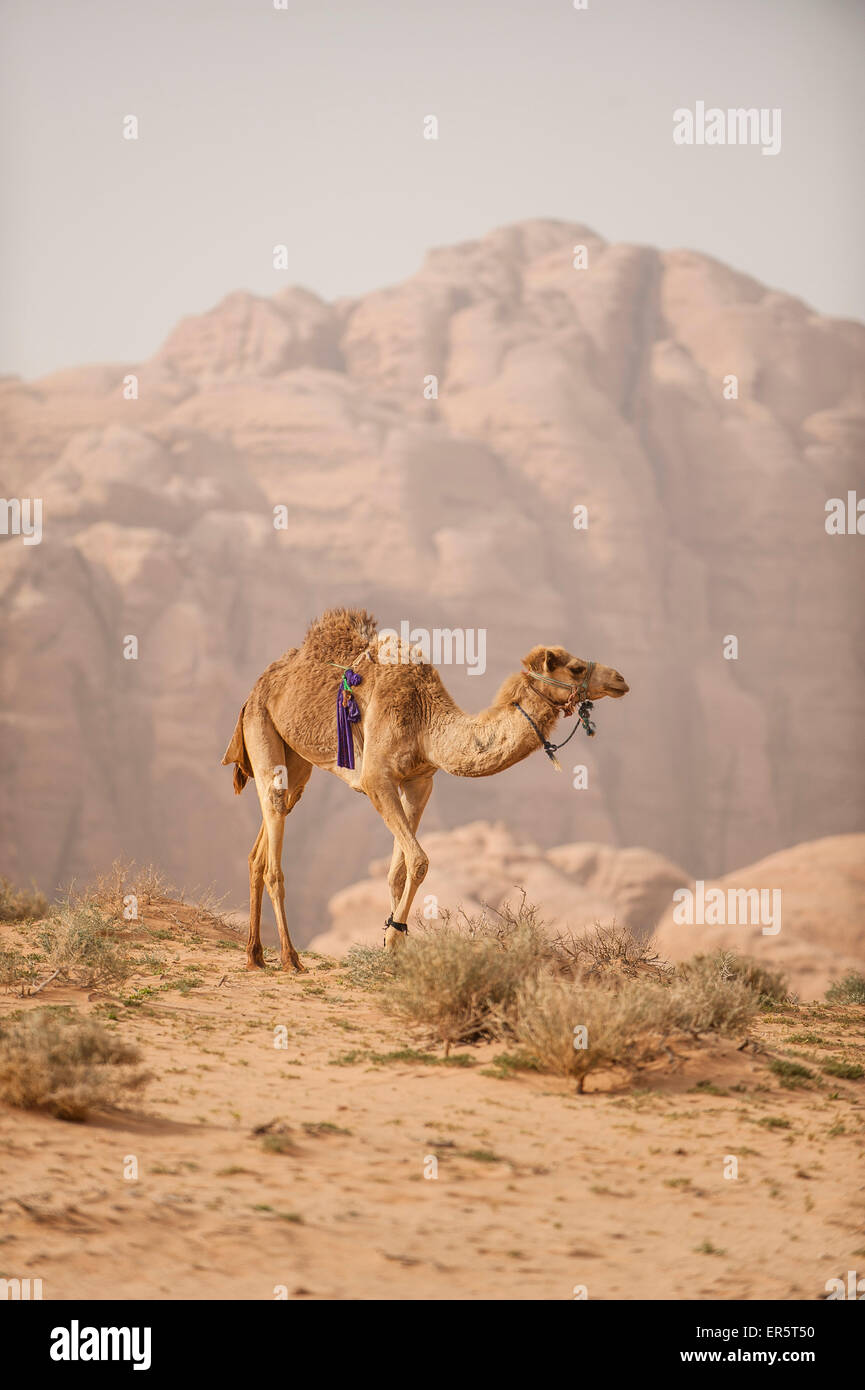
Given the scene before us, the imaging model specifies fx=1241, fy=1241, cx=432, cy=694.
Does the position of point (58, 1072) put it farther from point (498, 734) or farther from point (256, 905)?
point (256, 905)

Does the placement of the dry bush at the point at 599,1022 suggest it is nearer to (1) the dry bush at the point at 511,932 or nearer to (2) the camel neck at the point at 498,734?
(1) the dry bush at the point at 511,932

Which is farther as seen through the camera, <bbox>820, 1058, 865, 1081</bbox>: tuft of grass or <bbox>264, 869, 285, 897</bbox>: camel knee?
<bbox>264, 869, 285, 897</bbox>: camel knee

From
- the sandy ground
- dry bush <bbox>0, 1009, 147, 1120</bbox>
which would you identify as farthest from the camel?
dry bush <bbox>0, 1009, 147, 1120</bbox>

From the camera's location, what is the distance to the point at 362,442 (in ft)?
160

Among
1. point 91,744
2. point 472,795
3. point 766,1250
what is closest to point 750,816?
point 472,795

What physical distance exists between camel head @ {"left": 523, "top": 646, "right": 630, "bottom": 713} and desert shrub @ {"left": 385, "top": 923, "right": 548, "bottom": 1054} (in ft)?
7.31

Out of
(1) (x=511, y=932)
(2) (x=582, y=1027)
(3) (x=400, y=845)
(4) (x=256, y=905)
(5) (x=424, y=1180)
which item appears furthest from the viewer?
(4) (x=256, y=905)

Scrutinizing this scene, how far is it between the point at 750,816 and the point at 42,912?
3596 centimetres

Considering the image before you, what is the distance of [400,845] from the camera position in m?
10.7

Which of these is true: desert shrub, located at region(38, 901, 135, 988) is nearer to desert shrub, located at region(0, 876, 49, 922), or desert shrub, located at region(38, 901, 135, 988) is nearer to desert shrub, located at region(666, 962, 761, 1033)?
desert shrub, located at region(0, 876, 49, 922)

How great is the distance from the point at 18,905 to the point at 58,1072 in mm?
9790

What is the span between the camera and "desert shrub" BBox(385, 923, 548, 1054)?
28.0 ft

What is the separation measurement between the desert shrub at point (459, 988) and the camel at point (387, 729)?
1.48m

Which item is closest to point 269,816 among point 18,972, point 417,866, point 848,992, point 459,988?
point 417,866
